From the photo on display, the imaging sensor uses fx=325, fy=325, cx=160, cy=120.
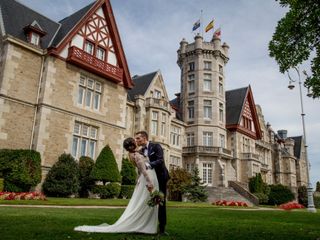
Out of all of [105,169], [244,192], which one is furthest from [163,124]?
[105,169]

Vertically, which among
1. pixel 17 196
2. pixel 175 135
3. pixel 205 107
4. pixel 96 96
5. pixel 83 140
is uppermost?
pixel 205 107

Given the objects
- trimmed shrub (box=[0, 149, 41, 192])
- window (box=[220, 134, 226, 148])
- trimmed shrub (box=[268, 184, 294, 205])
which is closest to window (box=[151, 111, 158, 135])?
window (box=[220, 134, 226, 148])

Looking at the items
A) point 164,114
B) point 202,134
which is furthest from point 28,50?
point 202,134

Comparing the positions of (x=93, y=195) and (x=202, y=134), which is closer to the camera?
(x=93, y=195)

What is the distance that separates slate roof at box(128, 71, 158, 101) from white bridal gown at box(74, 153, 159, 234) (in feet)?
82.2

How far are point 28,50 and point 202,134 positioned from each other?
21.4m

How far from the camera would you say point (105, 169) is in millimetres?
20234

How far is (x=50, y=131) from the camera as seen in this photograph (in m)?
19.5

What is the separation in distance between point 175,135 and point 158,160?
29.6 m

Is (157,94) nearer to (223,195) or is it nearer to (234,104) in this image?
(223,195)

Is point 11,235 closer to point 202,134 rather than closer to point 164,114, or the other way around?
point 164,114

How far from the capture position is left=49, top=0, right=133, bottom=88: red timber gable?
21.2 meters

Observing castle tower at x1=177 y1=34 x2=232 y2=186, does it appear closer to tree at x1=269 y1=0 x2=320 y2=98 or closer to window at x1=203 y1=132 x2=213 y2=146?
window at x1=203 y1=132 x2=213 y2=146

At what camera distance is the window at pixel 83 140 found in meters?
21.2
